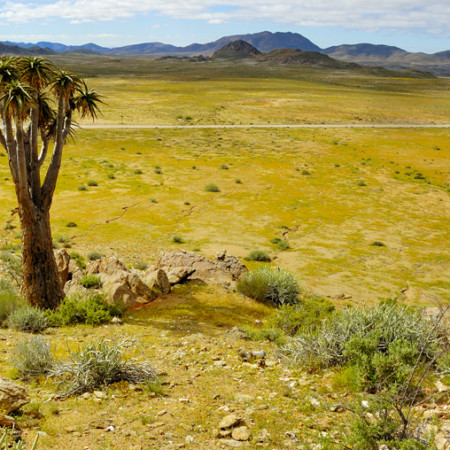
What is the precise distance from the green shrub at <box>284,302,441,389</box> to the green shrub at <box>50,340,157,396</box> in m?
3.19

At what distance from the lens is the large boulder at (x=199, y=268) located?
49.1 ft

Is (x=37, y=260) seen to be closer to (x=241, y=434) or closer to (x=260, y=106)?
(x=241, y=434)

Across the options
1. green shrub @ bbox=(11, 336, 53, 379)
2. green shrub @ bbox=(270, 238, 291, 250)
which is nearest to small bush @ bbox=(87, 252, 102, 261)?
green shrub @ bbox=(270, 238, 291, 250)

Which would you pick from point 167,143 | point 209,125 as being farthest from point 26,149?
point 209,125

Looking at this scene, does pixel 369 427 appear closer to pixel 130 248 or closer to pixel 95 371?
pixel 95 371

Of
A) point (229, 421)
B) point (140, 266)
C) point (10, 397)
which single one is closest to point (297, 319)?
point (229, 421)

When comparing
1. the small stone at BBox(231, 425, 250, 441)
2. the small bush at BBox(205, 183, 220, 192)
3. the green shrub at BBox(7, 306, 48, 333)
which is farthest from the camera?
the small bush at BBox(205, 183, 220, 192)

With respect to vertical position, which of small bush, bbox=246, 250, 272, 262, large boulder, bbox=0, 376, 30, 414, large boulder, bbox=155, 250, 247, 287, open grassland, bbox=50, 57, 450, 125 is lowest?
small bush, bbox=246, 250, 272, 262

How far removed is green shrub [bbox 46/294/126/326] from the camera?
11.0m

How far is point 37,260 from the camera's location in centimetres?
1173

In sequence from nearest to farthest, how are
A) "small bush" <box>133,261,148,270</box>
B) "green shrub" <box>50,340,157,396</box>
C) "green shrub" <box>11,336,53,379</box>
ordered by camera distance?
"green shrub" <box>50,340,157,396</box>, "green shrub" <box>11,336,53,379</box>, "small bush" <box>133,261,148,270</box>

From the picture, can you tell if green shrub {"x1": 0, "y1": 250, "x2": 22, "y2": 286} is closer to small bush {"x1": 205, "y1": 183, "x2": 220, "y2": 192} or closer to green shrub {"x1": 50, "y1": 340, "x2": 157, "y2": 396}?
green shrub {"x1": 50, "y1": 340, "x2": 157, "y2": 396}

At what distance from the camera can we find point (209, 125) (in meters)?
71.3

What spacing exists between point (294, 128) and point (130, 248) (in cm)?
5403
